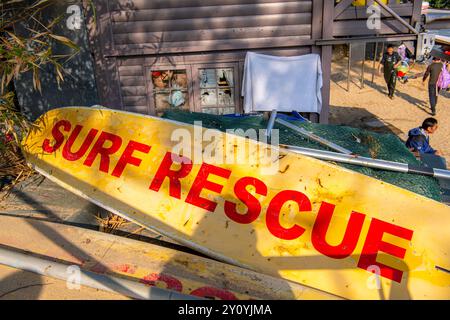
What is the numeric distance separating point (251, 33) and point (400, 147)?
381 centimetres

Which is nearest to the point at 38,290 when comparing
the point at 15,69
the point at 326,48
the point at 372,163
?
the point at 15,69

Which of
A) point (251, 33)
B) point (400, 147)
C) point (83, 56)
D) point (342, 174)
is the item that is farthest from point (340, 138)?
point (83, 56)

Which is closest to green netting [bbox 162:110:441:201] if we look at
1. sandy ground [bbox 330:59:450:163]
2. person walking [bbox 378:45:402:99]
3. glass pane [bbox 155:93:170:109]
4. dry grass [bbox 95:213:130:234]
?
dry grass [bbox 95:213:130:234]

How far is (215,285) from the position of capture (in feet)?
11.2

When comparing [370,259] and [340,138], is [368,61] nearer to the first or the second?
[340,138]

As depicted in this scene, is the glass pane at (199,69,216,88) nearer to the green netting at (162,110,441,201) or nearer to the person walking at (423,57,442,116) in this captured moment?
the green netting at (162,110,441,201)

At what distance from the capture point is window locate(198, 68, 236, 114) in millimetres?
8266

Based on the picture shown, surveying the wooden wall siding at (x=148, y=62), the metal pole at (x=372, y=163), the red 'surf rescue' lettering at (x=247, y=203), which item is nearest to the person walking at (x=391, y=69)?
the wooden wall siding at (x=148, y=62)

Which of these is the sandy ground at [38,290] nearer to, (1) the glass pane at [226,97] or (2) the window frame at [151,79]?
(2) the window frame at [151,79]

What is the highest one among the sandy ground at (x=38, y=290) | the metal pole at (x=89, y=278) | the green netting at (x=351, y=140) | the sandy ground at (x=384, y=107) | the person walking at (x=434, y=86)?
the green netting at (x=351, y=140)

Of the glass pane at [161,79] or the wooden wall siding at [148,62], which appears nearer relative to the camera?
the wooden wall siding at [148,62]

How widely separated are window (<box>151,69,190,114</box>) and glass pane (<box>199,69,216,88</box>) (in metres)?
0.31

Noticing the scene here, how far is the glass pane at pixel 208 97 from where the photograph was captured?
8414 mm

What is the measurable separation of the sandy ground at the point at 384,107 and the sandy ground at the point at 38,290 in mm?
8243
